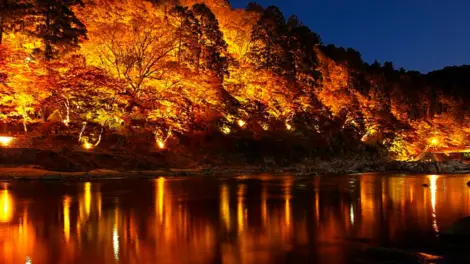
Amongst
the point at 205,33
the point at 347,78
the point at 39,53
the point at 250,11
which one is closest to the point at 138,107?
the point at 39,53

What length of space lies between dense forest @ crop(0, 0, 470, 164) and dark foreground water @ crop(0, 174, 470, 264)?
20475 mm

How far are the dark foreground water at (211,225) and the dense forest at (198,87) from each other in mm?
20475

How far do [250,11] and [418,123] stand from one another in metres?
40.2

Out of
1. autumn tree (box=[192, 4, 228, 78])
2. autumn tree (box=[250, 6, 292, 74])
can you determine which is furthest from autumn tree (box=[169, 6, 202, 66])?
autumn tree (box=[250, 6, 292, 74])

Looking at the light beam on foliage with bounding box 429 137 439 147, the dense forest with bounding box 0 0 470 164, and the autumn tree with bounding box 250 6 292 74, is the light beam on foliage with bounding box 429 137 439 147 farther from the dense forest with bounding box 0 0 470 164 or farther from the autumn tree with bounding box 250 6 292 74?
the autumn tree with bounding box 250 6 292 74

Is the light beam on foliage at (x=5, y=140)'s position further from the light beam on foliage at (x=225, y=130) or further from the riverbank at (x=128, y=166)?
the light beam on foliage at (x=225, y=130)

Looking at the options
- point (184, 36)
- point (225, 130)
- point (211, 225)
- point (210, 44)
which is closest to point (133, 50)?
point (184, 36)

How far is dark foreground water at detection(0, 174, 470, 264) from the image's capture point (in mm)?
10094

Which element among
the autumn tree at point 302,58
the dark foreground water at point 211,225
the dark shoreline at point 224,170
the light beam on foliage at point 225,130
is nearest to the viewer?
the dark foreground water at point 211,225

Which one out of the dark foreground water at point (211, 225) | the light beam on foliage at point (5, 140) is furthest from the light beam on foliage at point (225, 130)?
the dark foreground water at point (211, 225)

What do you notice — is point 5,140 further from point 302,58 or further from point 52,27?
point 302,58

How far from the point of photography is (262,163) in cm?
5191

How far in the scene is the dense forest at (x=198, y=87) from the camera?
41688 mm

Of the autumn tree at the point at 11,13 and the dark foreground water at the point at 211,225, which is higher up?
the autumn tree at the point at 11,13
